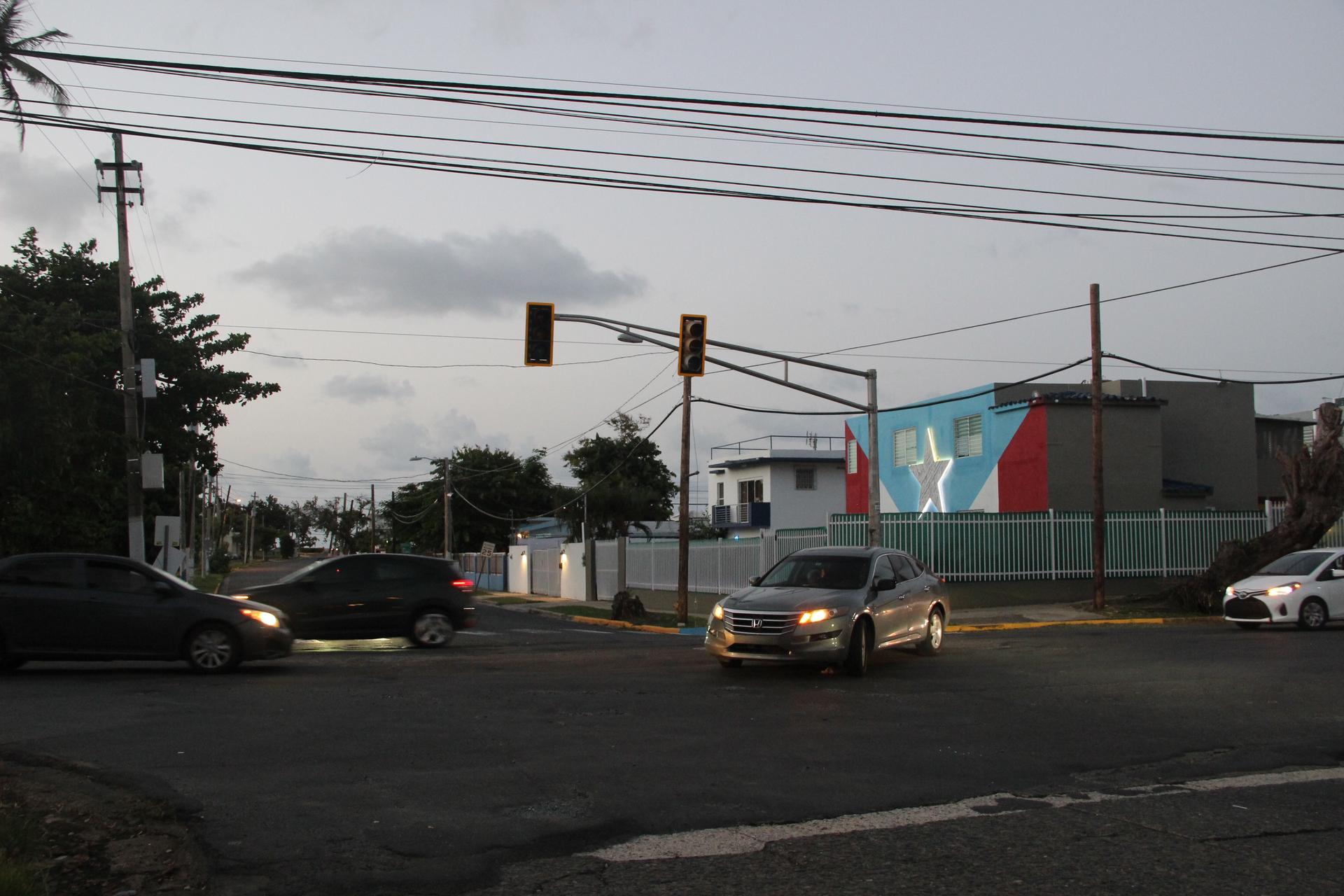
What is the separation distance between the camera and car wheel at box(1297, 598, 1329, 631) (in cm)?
2031

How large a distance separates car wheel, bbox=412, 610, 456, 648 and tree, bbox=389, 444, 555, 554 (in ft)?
174

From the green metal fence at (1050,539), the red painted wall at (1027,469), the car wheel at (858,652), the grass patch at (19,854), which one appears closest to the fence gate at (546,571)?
the red painted wall at (1027,469)

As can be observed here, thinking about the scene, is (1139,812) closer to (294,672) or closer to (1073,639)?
(294,672)

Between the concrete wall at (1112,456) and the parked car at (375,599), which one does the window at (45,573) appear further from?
the concrete wall at (1112,456)

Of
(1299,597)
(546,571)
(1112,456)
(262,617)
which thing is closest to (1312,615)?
(1299,597)

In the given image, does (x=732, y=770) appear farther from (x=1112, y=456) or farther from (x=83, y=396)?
(x=1112, y=456)

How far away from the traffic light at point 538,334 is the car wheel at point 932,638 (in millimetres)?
7919

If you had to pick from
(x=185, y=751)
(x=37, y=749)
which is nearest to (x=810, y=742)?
(x=185, y=751)

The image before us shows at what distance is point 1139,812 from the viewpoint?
7227 millimetres

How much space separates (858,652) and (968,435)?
28959mm

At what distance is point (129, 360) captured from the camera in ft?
90.3

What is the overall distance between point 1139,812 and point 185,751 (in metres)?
6.90

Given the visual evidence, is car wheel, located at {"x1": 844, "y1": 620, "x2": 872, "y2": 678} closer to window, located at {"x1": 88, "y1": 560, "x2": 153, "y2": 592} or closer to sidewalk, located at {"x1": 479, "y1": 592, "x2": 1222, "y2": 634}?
window, located at {"x1": 88, "y1": 560, "x2": 153, "y2": 592}

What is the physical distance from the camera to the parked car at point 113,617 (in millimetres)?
14477
